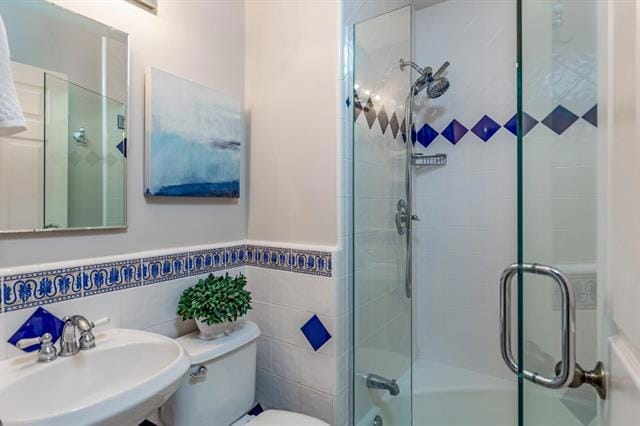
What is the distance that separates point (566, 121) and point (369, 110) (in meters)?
0.87

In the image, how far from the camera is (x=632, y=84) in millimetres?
492

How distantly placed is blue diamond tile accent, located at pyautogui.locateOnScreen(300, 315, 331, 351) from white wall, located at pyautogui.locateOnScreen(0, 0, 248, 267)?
21.4 inches

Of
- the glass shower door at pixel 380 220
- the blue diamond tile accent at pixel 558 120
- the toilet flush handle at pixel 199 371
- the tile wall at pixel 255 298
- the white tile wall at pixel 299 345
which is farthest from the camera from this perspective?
the glass shower door at pixel 380 220

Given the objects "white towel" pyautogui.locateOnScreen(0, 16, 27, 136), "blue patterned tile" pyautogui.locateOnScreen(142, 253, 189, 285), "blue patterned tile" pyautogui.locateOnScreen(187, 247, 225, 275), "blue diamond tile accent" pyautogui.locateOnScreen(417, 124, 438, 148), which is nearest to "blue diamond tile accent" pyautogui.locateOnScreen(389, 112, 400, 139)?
"blue diamond tile accent" pyautogui.locateOnScreen(417, 124, 438, 148)

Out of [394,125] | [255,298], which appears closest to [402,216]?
[394,125]

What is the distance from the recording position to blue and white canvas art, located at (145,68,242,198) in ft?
4.33

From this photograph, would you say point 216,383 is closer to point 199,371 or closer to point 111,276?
point 199,371

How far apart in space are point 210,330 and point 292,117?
37.7 inches

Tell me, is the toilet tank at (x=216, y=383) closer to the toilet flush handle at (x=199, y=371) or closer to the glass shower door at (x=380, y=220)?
the toilet flush handle at (x=199, y=371)

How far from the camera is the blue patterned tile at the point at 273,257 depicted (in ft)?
5.19

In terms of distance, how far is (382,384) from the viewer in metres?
1.64

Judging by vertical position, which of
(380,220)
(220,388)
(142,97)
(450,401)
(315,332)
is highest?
(142,97)

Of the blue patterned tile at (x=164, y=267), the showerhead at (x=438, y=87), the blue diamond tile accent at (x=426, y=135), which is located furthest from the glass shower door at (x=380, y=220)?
the blue patterned tile at (x=164, y=267)

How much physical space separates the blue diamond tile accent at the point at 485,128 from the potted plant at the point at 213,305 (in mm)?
1541
